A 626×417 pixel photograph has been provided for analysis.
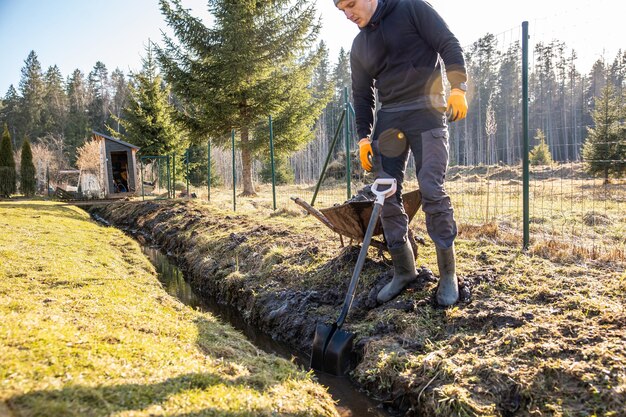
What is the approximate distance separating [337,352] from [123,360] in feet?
4.13

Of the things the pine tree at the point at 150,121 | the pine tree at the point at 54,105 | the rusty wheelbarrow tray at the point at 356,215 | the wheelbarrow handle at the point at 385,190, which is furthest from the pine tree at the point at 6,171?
the pine tree at the point at 54,105

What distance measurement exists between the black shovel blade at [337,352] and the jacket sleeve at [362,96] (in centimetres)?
155

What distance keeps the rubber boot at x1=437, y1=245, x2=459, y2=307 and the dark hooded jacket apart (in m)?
1.00

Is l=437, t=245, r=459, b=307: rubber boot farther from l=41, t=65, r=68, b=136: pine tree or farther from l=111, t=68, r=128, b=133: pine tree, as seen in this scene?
l=111, t=68, r=128, b=133: pine tree

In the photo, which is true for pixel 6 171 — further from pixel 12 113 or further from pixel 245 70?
pixel 12 113

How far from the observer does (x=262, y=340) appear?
3.69 metres

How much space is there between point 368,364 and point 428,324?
487mm

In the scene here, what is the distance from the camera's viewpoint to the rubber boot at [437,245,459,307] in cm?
289

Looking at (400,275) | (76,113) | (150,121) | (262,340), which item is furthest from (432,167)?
(76,113)

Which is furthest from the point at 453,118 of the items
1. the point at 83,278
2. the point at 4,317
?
the point at 83,278

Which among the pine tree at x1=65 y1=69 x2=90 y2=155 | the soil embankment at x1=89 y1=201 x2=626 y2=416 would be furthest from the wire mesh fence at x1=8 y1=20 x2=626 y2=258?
the pine tree at x1=65 y1=69 x2=90 y2=155

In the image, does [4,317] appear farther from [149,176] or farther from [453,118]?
[149,176]

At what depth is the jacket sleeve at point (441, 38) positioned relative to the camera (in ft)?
8.88

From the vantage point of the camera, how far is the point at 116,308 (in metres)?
2.97
